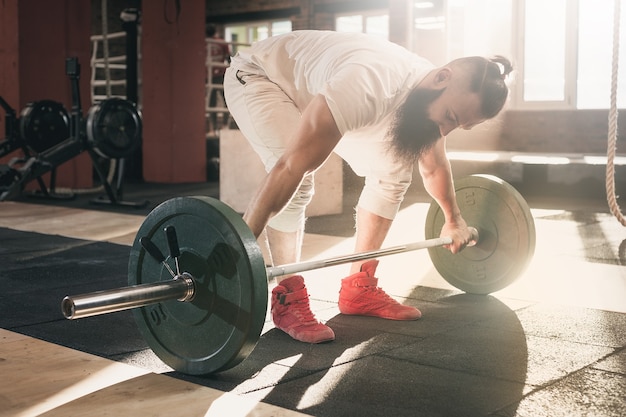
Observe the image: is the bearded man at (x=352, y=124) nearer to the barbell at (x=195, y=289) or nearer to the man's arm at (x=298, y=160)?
the man's arm at (x=298, y=160)

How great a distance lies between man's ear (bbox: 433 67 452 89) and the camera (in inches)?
77.4

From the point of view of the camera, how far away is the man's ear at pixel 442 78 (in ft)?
6.45

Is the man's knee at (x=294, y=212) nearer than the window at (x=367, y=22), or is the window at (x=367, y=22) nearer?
the man's knee at (x=294, y=212)

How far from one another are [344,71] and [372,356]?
0.69 meters

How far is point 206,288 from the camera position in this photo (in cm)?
168

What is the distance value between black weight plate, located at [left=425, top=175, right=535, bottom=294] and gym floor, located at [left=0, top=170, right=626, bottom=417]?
0.08m

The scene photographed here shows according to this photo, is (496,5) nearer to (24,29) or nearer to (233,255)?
(24,29)

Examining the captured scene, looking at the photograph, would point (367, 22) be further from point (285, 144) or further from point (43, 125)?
point (285, 144)

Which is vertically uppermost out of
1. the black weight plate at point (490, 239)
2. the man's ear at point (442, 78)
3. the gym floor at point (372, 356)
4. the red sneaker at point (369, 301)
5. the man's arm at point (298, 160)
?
the man's ear at point (442, 78)

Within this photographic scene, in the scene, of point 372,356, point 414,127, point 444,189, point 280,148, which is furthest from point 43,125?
point 372,356

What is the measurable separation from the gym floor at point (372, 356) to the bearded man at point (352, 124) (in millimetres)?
156

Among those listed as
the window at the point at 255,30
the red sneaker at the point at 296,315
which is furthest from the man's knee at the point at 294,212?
the window at the point at 255,30

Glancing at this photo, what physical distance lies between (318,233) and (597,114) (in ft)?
16.2

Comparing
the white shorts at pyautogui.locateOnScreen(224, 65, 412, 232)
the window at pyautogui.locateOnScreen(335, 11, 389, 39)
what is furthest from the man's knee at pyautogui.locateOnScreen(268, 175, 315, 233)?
the window at pyautogui.locateOnScreen(335, 11, 389, 39)
